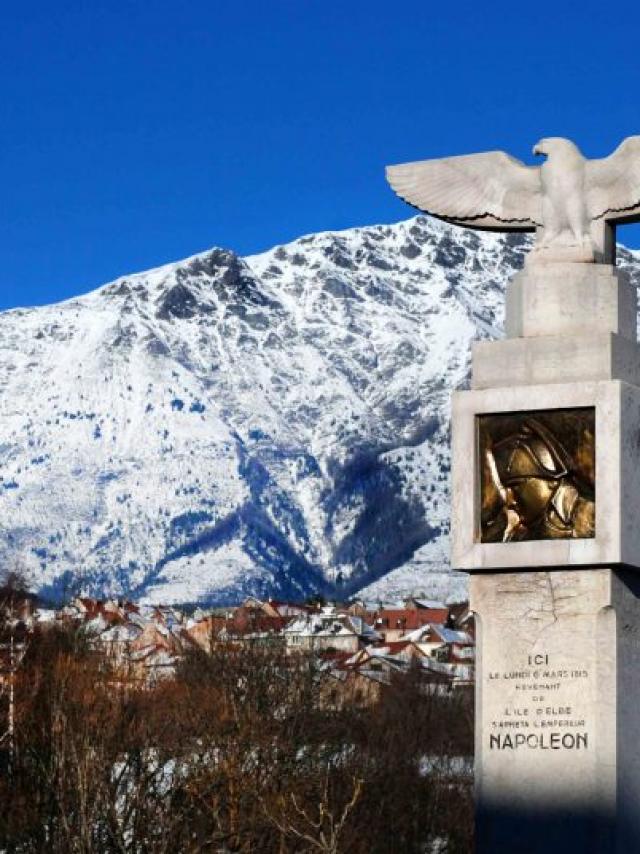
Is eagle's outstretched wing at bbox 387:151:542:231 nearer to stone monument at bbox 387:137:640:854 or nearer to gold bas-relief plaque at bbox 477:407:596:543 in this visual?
stone monument at bbox 387:137:640:854

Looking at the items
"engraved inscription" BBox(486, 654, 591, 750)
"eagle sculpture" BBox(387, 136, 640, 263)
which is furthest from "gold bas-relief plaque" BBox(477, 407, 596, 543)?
"eagle sculpture" BBox(387, 136, 640, 263)

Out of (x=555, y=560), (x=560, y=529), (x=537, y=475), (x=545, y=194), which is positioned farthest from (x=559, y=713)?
(x=545, y=194)

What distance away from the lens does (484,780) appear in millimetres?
24031

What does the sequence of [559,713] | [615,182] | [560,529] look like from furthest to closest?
[615,182] → [560,529] → [559,713]

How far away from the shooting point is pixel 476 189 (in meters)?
25.8

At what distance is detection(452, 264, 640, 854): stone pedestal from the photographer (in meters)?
23.7

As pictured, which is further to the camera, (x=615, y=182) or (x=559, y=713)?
(x=615, y=182)

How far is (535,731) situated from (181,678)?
267 feet

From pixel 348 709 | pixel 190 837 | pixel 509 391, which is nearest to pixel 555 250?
pixel 509 391

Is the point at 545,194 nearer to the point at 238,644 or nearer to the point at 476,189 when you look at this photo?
the point at 476,189

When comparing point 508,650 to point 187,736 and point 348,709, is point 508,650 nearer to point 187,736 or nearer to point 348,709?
point 187,736

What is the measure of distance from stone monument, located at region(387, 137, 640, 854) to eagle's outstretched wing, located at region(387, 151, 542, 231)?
9.7 inches

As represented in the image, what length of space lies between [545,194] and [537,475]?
9.01 ft

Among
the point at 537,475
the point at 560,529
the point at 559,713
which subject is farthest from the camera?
the point at 537,475
